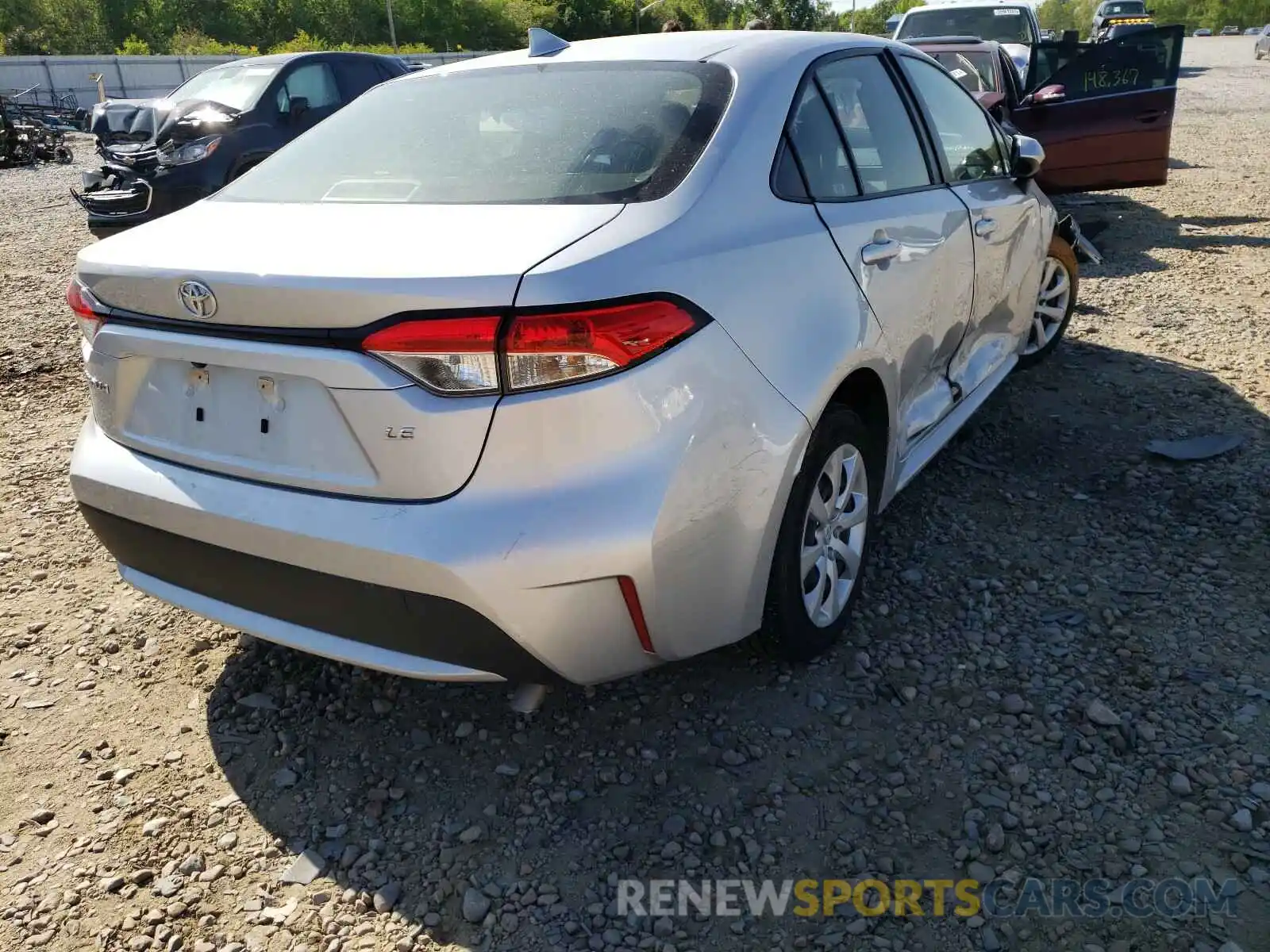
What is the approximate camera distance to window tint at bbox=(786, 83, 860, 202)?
8.69 feet

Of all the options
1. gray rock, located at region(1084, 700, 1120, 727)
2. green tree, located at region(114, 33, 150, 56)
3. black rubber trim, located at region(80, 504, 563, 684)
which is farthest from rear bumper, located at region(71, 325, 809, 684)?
green tree, located at region(114, 33, 150, 56)

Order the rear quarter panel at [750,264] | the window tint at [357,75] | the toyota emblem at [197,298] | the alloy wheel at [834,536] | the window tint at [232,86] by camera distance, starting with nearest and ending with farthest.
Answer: the rear quarter panel at [750,264] → the toyota emblem at [197,298] → the alloy wheel at [834,536] → the window tint at [232,86] → the window tint at [357,75]

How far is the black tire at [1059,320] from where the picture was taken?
509 cm

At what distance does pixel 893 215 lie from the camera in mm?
2934

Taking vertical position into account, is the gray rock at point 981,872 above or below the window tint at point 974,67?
below

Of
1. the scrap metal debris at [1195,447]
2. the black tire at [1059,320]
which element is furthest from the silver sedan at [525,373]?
the black tire at [1059,320]

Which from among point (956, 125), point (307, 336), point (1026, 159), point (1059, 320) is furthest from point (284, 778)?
point (1059, 320)

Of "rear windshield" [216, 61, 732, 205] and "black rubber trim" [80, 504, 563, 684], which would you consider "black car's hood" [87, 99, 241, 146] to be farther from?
"black rubber trim" [80, 504, 563, 684]

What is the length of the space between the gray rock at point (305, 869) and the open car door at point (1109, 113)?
25.3ft

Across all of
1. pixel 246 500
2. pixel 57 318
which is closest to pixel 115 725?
pixel 246 500

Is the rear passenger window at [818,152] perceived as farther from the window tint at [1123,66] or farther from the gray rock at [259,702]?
the window tint at [1123,66]

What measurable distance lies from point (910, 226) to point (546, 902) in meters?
A: 2.15

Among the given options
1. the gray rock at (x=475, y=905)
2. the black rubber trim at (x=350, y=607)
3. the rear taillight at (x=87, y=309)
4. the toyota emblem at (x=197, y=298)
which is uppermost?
the toyota emblem at (x=197, y=298)

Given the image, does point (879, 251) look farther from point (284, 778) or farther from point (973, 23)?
point (973, 23)
